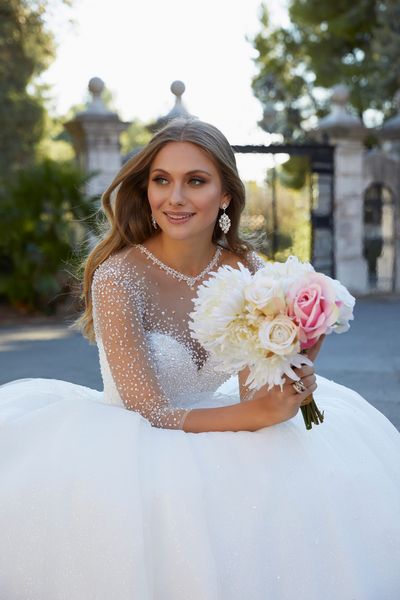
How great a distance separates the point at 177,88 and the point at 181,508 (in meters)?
11.8

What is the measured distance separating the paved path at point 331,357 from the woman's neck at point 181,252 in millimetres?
2278

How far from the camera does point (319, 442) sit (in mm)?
2682

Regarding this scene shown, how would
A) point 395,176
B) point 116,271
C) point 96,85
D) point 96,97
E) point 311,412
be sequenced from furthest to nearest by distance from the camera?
point 395,176
point 96,97
point 96,85
point 116,271
point 311,412

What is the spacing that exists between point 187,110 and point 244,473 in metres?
11.7

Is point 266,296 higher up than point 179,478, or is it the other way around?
point 266,296

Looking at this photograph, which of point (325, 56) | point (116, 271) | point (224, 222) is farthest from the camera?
point (325, 56)

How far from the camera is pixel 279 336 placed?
88.4 inches

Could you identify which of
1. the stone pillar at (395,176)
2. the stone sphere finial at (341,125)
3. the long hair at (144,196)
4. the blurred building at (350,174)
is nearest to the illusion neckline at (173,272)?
the long hair at (144,196)

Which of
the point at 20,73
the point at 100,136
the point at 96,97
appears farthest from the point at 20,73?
the point at 100,136

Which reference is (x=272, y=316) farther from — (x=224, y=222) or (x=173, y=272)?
(x=224, y=222)

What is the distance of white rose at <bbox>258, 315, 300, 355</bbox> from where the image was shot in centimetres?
223

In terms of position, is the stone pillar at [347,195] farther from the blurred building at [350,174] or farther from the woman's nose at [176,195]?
the woman's nose at [176,195]

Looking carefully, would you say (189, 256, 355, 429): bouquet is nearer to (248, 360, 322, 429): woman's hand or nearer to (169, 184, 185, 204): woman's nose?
(248, 360, 322, 429): woman's hand

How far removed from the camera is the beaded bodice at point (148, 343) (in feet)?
9.38
